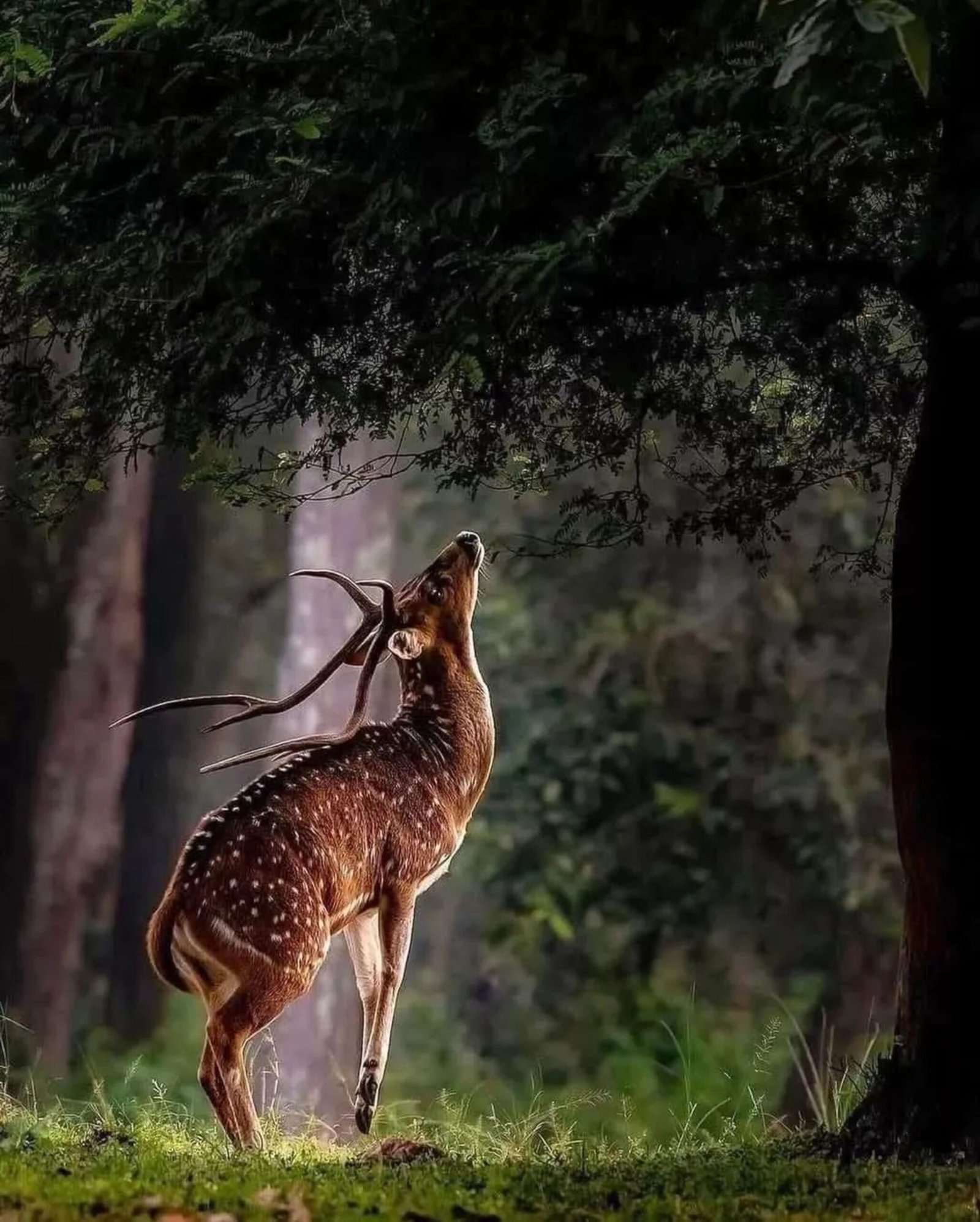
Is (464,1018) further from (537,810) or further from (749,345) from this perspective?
(749,345)

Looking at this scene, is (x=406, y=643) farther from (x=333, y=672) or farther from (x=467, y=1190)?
(x=467, y=1190)

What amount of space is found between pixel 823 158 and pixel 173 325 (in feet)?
5.90

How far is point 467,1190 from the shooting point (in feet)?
13.6

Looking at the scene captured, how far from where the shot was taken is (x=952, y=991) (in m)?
4.94

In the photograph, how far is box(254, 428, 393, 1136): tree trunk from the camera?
9.73 meters

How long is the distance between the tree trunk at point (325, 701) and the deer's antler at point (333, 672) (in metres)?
3.04

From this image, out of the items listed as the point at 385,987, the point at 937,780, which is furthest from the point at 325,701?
the point at 937,780

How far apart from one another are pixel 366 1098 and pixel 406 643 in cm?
160

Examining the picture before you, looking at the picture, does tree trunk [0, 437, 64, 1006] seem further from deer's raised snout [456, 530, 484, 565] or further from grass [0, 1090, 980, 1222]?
grass [0, 1090, 980, 1222]

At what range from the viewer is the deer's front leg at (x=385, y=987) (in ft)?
20.7

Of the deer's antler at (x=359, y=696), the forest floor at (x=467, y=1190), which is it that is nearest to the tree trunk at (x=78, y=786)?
the deer's antler at (x=359, y=696)

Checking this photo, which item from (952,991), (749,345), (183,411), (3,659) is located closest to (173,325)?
(183,411)

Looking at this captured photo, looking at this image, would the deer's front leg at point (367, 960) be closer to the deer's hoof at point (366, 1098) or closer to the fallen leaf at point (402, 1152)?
the deer's hoof at point (366, 1098)

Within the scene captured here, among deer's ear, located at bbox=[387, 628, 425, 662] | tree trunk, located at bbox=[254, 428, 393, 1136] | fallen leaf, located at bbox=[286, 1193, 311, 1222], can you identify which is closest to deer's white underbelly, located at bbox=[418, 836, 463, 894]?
deer's ear, located at bbox=[387, 628, 425, 662]
